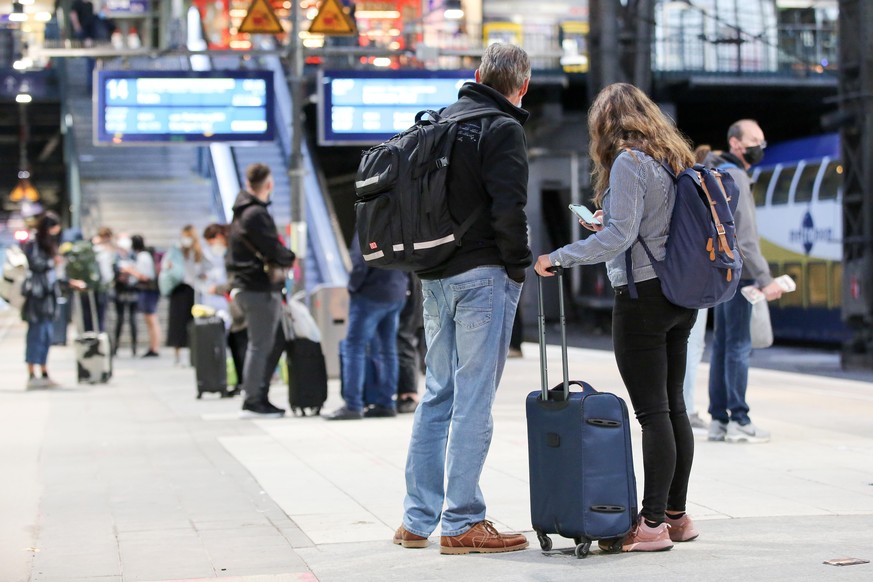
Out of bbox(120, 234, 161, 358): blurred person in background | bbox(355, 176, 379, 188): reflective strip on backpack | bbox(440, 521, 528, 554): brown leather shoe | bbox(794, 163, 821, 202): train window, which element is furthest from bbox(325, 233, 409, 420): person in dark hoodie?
bbox(794, 163, 821, 202): train window

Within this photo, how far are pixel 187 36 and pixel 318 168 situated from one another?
4.48 m

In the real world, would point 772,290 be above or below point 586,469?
above

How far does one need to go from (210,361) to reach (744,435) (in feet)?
19.1

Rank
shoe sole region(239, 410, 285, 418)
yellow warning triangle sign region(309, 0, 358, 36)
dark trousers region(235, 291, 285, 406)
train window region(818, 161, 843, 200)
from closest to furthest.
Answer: dark trousers region(235, 291, 285, 406)
shoe sole region(239, 410, 285, 418)
yellow warning triangle sign region(309, 0, 358, 36)
train window region(818, 161, 843, 200)

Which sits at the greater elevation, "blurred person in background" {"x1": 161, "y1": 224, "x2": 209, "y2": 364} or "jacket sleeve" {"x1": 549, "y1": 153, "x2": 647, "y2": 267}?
"jacket sleeve" {"x1": 549, "y1": 153, "x2": 647, "y2": 267}

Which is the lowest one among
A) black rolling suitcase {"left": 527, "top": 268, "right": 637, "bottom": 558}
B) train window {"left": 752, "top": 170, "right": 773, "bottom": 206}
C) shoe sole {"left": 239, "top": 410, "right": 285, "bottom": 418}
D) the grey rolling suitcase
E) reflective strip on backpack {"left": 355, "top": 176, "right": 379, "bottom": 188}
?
the grey rolling suitcase

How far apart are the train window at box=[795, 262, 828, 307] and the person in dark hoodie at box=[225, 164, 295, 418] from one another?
13.7 metres

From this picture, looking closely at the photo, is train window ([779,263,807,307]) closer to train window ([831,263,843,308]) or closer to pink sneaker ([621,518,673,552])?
train window ([831,263,843,308])

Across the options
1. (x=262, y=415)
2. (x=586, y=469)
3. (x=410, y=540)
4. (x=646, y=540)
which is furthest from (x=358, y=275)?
(x=586, y=469)

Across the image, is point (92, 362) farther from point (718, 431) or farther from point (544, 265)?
point (544, 265)

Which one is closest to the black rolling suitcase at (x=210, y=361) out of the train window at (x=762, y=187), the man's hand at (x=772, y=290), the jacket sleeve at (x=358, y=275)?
the jacket sleeve at (x=358, y=275)

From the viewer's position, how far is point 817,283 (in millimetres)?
23359

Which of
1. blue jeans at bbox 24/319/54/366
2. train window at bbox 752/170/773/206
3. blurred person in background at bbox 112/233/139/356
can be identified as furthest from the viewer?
train window at bbox 752/170/773/206

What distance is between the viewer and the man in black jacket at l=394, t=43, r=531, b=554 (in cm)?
549
